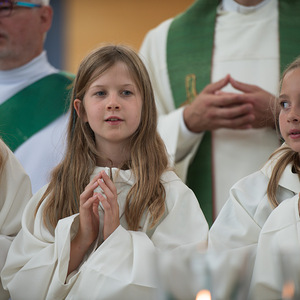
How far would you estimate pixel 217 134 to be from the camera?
11.5 feet

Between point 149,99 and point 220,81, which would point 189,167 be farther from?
point 149,99

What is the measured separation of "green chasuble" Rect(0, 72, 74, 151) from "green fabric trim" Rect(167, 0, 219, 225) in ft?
1.97

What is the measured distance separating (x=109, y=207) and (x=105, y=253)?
6.5 inches

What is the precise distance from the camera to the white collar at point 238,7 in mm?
3615

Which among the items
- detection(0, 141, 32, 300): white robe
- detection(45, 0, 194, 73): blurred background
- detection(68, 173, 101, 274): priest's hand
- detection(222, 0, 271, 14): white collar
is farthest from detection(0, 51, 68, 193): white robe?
detection(45, 0, 194, 73): blurred background

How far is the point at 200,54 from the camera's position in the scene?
3.72 meters

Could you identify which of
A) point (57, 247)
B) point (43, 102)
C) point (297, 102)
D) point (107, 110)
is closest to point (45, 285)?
point (57, 247)

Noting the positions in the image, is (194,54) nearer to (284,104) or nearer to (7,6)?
(7,6)

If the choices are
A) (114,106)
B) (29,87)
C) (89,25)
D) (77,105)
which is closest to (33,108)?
(29,87)

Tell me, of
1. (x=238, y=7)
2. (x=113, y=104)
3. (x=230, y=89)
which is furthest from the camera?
(x=238, y=7)

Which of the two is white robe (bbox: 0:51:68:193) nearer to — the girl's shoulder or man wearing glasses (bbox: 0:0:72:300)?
man wearing glasses (bbox: 0:0:72:300)

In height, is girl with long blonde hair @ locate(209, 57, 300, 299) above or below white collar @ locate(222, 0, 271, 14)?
below

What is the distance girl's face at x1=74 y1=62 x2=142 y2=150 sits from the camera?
2609mm

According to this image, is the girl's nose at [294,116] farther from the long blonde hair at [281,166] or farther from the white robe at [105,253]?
the white robe at [105,253]
